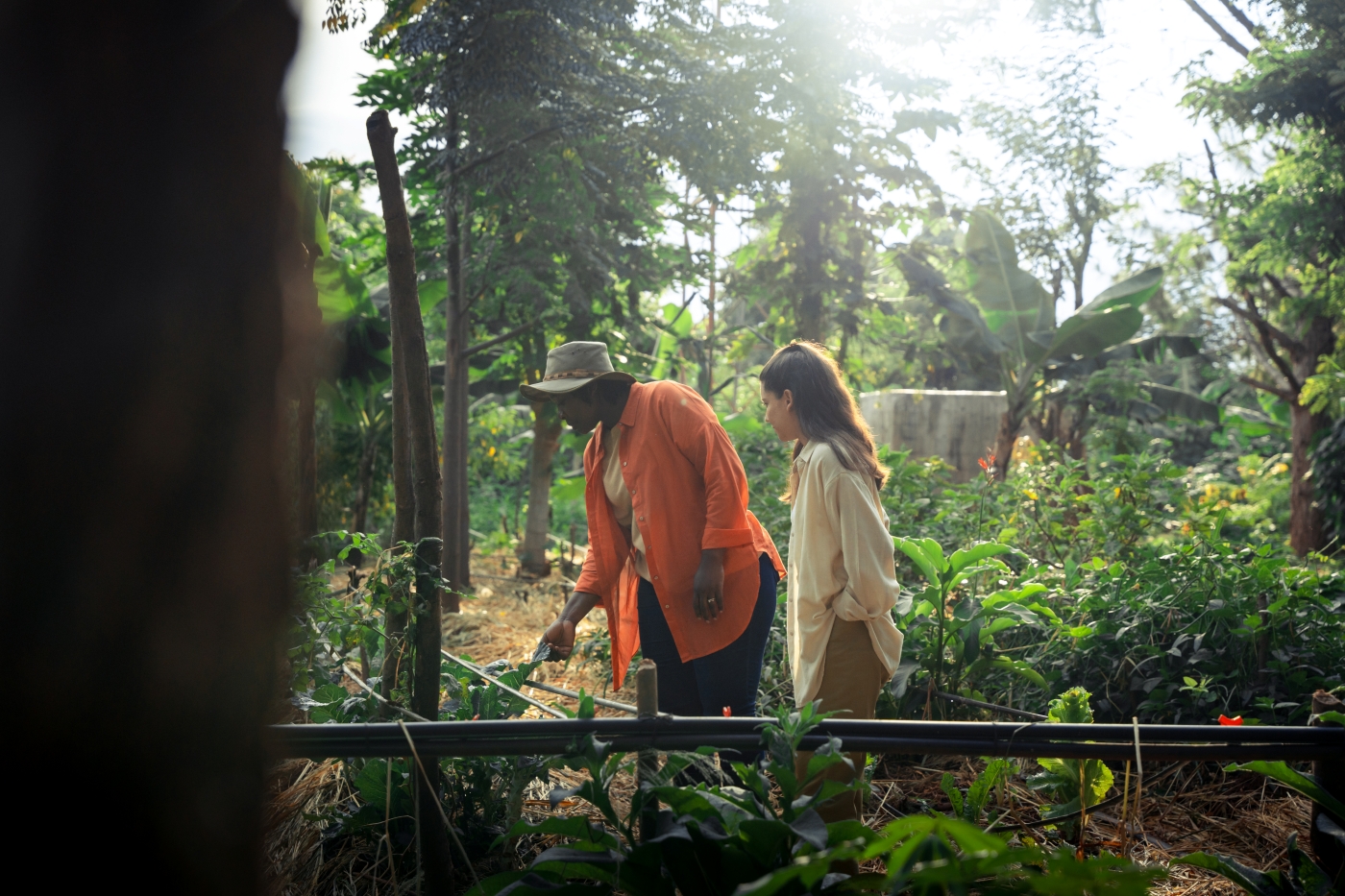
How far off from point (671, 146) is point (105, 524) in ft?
23.3

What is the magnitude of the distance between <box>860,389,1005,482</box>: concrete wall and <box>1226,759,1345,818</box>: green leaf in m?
8.92

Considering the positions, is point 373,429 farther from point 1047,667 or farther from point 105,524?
point 105,524

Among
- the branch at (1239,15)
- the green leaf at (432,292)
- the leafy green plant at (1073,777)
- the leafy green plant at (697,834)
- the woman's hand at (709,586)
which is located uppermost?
the branch at (1239,15)

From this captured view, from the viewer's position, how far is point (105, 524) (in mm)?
1265

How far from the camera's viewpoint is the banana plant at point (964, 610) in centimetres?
348

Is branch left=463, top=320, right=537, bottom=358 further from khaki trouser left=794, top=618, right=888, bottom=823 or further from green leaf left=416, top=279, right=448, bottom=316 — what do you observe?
khaki trouser left=794, top=618, right=888, bottom=823

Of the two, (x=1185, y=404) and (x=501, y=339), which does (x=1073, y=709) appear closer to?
(x=501, y=339)

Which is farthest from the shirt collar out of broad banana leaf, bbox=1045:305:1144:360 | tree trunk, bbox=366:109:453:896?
broad banana leaf, bbox=1045:305:1144:360

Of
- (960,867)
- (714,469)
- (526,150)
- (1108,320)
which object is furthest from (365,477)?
(960,867)

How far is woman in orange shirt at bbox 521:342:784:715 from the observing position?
2945mm

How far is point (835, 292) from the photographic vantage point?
421 inches

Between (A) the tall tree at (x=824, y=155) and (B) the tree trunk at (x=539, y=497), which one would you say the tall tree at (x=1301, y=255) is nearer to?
(A) the tall tree at (x=824, y=155)

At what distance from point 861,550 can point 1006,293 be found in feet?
32.9

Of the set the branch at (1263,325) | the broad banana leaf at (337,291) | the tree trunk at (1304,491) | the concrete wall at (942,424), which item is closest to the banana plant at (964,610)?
the broad banana leaf at (337,291)
